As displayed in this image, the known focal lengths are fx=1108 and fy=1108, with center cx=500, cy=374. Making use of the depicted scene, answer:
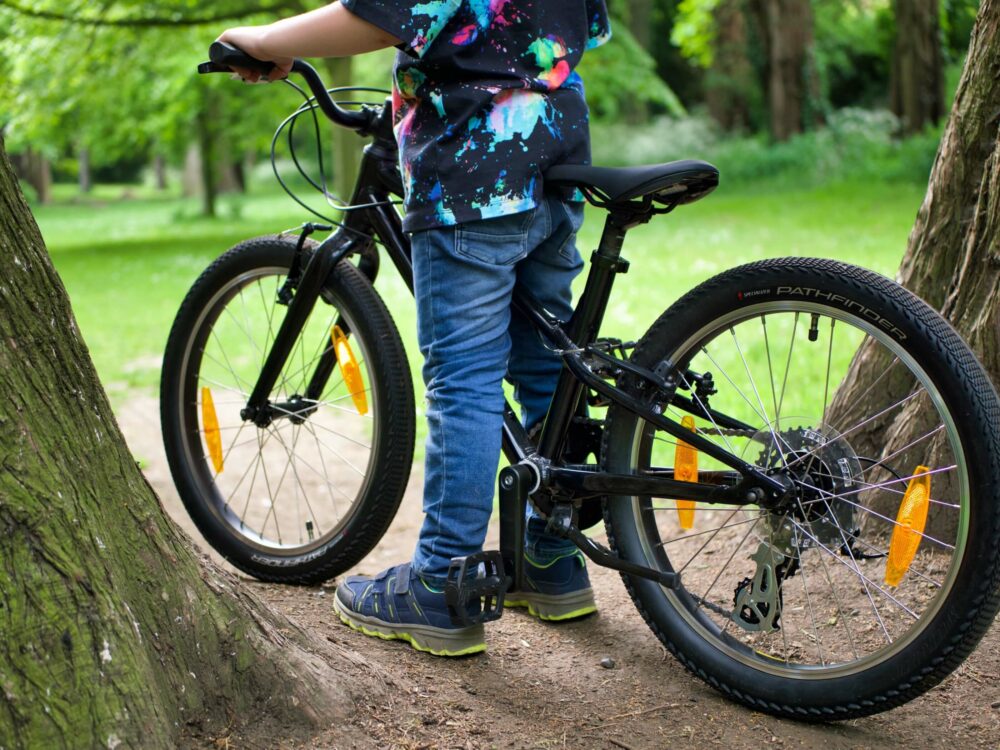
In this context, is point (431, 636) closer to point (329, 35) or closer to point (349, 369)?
point (349, 369)

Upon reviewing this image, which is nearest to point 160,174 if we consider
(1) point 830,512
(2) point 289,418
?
(2) point 289,418

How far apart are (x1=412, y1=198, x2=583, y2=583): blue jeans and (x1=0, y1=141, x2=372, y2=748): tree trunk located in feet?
1.83

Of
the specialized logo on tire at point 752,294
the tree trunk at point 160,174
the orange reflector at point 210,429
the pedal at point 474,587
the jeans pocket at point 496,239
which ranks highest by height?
the tree trunk at point 160,174

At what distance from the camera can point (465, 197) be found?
2.56 meters

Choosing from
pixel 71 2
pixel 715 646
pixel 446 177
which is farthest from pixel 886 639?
pixel 71 2

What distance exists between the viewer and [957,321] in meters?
3.10

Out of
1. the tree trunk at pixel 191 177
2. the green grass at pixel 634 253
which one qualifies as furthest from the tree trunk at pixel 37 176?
the green grass at pixel 634 253

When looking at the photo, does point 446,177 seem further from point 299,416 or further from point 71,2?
point 71,2

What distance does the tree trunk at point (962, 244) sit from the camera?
9.91 feet

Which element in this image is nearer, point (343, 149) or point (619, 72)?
point (343, 149)

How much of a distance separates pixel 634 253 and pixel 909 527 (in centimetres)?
1039

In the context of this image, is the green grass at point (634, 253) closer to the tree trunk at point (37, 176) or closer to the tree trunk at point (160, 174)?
the tree trunk at point (37, 176)

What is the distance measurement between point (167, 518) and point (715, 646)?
4.27 feet

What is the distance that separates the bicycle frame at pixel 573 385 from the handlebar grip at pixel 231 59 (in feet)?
1.44
